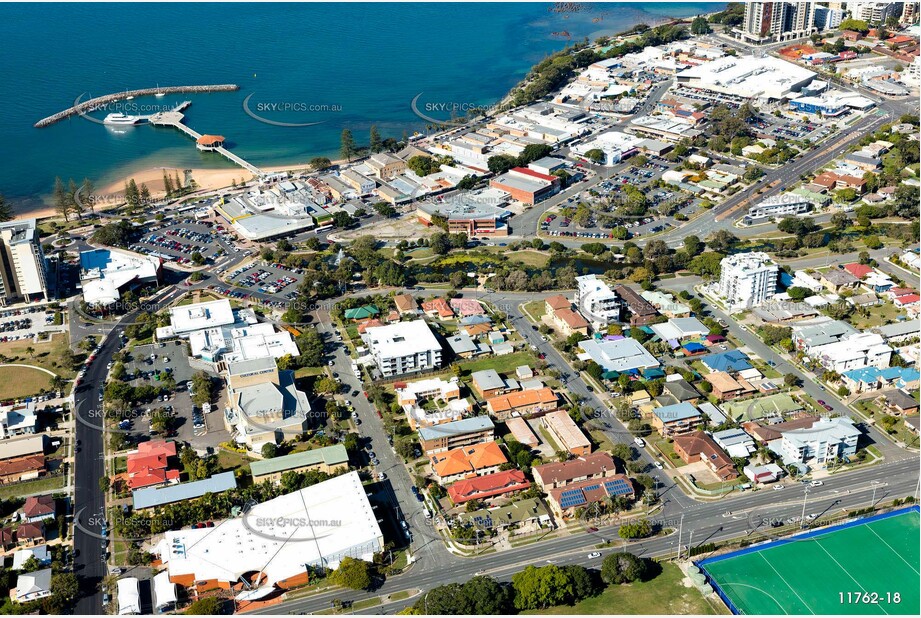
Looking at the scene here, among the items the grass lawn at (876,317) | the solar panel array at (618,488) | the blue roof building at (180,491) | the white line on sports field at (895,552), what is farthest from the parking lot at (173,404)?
the grass lawn at (876,317)

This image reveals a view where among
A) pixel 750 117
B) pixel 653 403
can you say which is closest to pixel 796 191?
pixel 750 117

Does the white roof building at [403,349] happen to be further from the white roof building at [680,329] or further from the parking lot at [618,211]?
the parking lot at [618,211]

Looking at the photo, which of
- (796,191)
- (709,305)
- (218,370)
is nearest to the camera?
(218,370)

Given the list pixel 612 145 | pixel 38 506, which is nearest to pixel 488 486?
pixel 38 506

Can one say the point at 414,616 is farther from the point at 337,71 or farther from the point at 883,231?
the point at 337,71

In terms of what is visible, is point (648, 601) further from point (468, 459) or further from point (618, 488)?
point (468, 459)

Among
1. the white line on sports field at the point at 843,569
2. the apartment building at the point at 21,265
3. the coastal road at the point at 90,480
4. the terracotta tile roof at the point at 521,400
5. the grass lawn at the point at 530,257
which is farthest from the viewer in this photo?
the grass lawn at the point at 530,257

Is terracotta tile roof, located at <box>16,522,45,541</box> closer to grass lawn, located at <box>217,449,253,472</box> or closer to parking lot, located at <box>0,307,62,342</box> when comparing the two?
grass lawn, located at <box>217,449,253,472</box>
